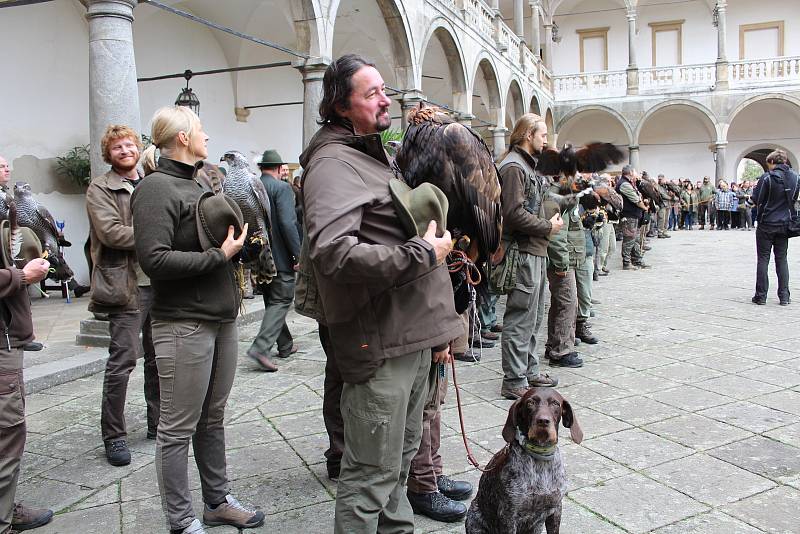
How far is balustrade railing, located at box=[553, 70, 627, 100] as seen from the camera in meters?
28.2

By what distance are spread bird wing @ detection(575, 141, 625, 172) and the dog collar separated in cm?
334

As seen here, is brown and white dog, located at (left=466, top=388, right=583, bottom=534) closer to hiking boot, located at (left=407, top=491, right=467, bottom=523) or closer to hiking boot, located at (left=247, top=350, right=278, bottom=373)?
hiking boot, located at (left=407, top=491, right=467, bottom=523)

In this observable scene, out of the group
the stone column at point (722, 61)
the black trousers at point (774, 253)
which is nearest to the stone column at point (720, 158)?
the stone column at point (722, 61)

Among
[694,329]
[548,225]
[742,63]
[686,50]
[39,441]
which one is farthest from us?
[686,50]

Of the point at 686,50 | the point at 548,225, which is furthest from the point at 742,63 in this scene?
the point at 548,225

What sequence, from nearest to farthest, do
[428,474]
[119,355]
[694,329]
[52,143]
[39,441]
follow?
1. [428,474]
2. [119,355]
3. [39,441]
4. [694,329]
5. [52,143]

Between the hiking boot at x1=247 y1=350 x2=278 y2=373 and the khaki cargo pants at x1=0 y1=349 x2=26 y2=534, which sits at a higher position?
the khaki cargo pants at x1=0 y1=349 x2=26 y2=534

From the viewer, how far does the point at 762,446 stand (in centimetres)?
366

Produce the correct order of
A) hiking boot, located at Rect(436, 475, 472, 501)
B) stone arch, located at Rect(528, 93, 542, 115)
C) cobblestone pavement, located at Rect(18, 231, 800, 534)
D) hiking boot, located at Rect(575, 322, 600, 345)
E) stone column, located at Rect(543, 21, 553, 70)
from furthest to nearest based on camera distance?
stone column, located at Rect(543, 21, 553, 70), stone arch, located at Rect(528, 93, 542, 115), hiking boot, located at Rect(575, 322, 600, 345), hiking boot, located at Rect(436, 475, 472, 501), cobblestone pavement, located at Rect(18, 231, 800, 534)

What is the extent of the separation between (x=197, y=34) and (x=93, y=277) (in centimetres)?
1095

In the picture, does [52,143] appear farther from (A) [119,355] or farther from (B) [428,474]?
(B) [428,474]

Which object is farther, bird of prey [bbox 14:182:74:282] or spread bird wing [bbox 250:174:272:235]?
bird of prey [bbox 14:182:74:282]

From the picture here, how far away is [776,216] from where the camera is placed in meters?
8.03

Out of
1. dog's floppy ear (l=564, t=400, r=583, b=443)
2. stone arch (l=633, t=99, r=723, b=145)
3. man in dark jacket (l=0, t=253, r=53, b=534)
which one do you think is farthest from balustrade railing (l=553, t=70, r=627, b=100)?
man in dark jacket (l=0, t=253, r=53, b=534)
